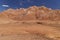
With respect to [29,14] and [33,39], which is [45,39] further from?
[29,14]

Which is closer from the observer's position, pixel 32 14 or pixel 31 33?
pixel 31 33

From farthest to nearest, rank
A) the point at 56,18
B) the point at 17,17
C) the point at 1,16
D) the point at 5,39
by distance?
1. the point at 1,16
2. the point at 17,17
3. the point at 56,18
4. the point at 5,39

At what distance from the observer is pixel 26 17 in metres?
40.3

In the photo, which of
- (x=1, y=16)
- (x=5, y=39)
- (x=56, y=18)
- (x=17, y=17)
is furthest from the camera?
(x=1, y=16)

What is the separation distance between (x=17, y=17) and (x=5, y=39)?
23.5 metres

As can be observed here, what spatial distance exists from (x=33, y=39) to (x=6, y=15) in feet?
89.6

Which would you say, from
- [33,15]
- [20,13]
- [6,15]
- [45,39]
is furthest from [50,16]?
[45,39]

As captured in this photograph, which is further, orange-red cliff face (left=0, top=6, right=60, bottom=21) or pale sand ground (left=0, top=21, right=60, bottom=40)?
orange-red cliff face (left=0, top=6, right=60, bottom=21)

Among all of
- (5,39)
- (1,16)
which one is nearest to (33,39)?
(5,39)

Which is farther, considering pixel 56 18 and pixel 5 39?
pixel 56 18

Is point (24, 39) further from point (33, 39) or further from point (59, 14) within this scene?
point (59, 14)

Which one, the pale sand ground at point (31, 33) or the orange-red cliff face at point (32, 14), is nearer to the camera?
the pale sand ground at point (31, 33)

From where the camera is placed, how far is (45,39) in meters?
16.4

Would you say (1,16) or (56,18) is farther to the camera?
(1,16)
